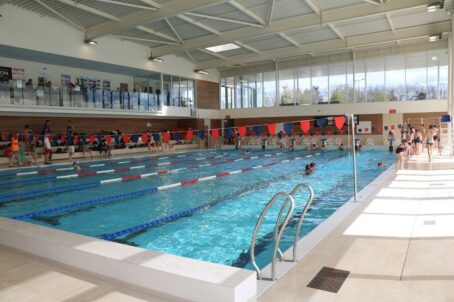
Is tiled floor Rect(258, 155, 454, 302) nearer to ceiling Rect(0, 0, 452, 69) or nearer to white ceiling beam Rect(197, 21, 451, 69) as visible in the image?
ceiling Rect(0, 0, 452, 69)

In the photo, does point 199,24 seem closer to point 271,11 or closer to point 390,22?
point 271,11

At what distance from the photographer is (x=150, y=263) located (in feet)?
9.65

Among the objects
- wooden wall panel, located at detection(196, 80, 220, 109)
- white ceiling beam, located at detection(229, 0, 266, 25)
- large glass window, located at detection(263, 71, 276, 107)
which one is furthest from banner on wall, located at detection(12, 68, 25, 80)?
large glass window, located at detection(263, 71, 276, 107)

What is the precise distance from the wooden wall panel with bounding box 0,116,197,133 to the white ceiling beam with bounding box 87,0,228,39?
499 cm

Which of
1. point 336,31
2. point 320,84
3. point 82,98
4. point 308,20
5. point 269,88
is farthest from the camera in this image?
point 269,88

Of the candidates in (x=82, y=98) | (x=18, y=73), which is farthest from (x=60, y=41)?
(x=18, y=73)

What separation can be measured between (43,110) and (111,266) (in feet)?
47.2

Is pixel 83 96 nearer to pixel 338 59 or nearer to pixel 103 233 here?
pixel 103 233

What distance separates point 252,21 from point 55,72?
10350mm

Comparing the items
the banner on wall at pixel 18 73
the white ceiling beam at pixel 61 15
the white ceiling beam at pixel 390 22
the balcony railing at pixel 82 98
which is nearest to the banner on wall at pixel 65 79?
the banner on wall at pixel 18 73

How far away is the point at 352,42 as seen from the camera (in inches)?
757

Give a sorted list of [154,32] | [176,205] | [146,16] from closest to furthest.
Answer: [176,205] → [146,16] → [154,32]

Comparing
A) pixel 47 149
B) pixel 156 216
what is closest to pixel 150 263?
pixel 156 216

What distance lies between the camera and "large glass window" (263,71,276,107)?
83.7 ft
